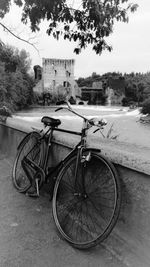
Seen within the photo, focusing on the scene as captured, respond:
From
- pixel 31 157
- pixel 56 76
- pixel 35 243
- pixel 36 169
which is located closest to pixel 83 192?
pixel 35 243

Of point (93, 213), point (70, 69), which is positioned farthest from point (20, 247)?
point (70, 69)

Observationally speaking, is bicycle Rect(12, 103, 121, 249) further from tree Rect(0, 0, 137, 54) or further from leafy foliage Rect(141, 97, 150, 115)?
leafy foliage Rect(141, 97, 150, 115)

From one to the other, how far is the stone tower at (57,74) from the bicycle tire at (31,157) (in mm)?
45258

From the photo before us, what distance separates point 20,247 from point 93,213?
691 mm

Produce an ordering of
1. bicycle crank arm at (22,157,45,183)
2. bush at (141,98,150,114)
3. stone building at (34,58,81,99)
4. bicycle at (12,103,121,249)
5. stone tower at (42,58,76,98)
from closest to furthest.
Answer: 1. bicycle at (12,103,121,249)
2. bicycle crank arm at (22,157,45,183)
3. bush at (141,98,150,114)
4. stone building at (34,58,81,99)
5. stone tower at (42,58,76,98)

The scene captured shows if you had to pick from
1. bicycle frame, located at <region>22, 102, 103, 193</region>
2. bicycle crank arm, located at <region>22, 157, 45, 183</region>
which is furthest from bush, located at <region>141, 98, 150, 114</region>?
bicycle crank arm, located at <region>22, 157, 45, 183</region>

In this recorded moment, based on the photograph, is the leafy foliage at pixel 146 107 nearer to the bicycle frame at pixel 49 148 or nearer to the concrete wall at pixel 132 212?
the bicycle frame at pixel 49 148

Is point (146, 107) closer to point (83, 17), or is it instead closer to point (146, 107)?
point (146, 107)

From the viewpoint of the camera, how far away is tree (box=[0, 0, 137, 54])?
145 inches

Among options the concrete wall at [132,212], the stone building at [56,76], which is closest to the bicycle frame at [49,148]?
the concrete wall at [132,212]

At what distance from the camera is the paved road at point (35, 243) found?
1.86 metres

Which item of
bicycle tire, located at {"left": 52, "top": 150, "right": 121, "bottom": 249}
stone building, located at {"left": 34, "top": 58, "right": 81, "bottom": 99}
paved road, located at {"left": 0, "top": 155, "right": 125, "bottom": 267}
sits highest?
stone building, located at {"left": 34, "top": 58, "right": 81, "bottom": 99}

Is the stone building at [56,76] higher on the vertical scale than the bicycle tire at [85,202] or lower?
higher

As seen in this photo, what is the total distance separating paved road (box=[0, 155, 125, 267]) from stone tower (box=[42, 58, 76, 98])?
46.3 m
